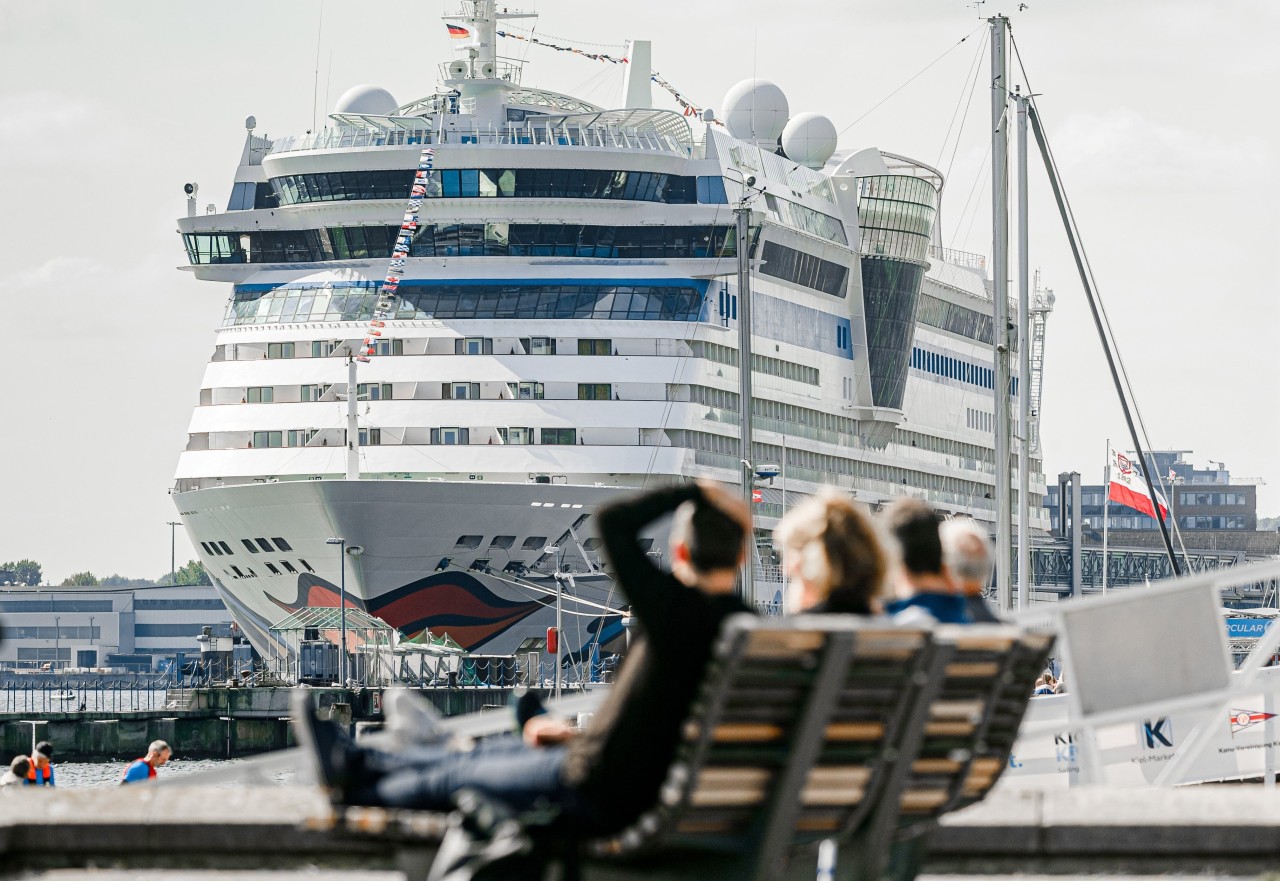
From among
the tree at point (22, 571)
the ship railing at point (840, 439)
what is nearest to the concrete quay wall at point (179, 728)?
the ship railing at point (840, 439)

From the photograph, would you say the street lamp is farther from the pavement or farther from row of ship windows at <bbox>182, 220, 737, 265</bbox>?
the pavement

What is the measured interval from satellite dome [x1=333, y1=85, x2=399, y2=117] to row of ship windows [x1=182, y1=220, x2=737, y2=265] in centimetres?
465

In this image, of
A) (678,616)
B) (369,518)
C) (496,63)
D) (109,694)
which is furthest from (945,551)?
(109,694)

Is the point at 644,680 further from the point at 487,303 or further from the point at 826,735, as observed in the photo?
the point at 487,303

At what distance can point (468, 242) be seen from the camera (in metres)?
45.7

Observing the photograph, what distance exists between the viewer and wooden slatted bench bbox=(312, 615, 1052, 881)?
4785mm

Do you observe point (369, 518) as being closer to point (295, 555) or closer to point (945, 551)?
point (295, 555)

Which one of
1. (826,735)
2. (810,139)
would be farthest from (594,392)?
(826,735)

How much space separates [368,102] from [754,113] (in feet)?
38.0

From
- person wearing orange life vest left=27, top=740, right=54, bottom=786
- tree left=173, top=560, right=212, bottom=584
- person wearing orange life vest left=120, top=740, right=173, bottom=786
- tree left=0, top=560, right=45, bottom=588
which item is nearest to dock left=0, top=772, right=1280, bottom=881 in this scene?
person wearing orange life vest left=120, top=740, right=173, bottom=786

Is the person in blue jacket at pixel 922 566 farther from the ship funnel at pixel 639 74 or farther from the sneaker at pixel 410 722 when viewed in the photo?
the ship funnel at pixel 639 74

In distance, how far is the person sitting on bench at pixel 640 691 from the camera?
4855 mm

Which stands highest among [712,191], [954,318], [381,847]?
[954,318]

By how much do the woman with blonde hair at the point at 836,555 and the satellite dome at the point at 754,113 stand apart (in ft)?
176
